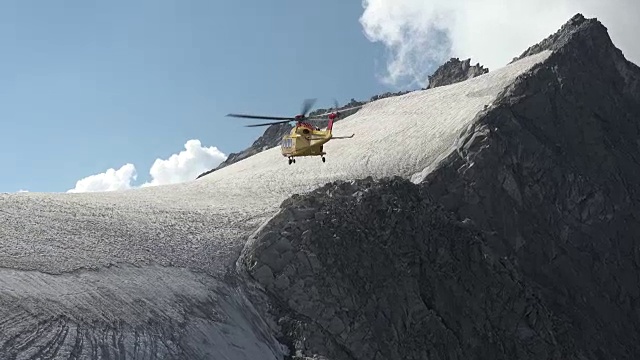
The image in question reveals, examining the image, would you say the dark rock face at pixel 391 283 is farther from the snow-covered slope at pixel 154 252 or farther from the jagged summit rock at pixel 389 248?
the snow-covered slope at pixel 154 252

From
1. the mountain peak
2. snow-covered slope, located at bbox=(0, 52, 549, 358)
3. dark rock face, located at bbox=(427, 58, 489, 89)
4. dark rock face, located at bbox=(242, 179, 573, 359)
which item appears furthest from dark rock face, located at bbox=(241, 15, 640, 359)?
dark rock face, located at bbox=(427, 58, 489, 89)

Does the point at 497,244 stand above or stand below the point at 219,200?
below

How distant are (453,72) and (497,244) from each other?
52.2 m

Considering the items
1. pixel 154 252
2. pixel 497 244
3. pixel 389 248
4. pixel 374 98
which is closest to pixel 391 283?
pixel 389 248

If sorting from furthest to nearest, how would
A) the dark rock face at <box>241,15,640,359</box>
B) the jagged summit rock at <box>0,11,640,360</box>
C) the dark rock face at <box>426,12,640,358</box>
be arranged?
the dark rock face at <box>426,12,640,358</box>, the dark rock face at <box>241,15,640,359</box>, the jagged summit rock at <box>0,11,640,360</box>

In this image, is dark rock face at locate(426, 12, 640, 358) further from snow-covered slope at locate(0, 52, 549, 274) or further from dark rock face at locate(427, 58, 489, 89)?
dark rock face at locate(427, 58, 489, 89)

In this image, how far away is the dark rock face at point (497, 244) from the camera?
50000 mm

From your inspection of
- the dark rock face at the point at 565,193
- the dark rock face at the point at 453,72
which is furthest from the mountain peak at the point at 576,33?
the dark rock face at the point at 453,72

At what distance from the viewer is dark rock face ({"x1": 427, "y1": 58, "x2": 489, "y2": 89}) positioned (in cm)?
10542

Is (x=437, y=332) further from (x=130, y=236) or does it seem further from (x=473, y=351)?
(x=130, y=236)

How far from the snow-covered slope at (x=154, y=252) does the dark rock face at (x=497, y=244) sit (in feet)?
12.7

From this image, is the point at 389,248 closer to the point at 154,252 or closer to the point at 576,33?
the point at 154,252

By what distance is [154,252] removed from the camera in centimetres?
4938

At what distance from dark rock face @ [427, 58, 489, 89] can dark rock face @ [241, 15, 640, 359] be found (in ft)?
86.1
